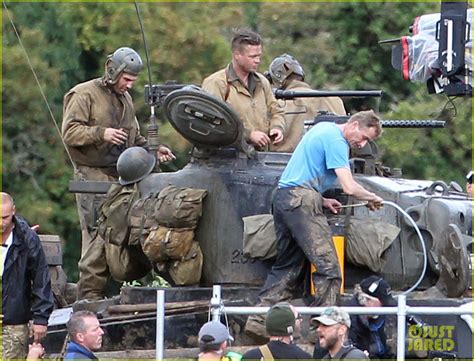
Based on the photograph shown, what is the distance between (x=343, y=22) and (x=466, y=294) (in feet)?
55.7

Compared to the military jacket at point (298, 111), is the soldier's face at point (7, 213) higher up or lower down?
lower down

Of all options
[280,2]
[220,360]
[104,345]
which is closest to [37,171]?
[280,2]

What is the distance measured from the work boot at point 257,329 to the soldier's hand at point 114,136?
2.65 m

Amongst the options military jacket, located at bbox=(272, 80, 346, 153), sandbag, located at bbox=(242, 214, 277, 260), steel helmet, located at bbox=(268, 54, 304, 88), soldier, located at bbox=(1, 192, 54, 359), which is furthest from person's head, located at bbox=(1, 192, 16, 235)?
steel helmet, located at bbox=(268, 54, 304, 88)

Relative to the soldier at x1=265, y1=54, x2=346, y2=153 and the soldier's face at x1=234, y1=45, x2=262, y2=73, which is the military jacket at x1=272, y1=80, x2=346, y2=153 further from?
the soldier's face at x1=234, y1=45, x2=262, y2=73

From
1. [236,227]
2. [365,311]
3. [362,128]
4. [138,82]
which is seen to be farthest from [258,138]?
[138,82]

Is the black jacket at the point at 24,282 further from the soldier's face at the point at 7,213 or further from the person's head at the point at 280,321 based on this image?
the person's head at the point at 280,321

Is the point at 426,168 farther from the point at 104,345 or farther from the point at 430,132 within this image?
the point at 104,345

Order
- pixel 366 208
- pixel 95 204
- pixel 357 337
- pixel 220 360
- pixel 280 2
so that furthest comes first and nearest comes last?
pixel 280 2 < pixel 95 204 < pixel 366 208 < pixel 357 337 < pixel 220 360

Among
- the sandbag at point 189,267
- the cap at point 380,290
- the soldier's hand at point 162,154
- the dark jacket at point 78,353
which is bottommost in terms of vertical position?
the dark jacket at point 78,353

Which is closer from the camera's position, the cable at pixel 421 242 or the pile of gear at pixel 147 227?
the cable at pixel 421 242

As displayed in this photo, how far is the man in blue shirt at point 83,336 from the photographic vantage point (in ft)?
38.6

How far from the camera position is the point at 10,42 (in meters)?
27.0

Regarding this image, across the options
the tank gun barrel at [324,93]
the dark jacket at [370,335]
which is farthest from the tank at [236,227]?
the dark jacket at [370,335]
